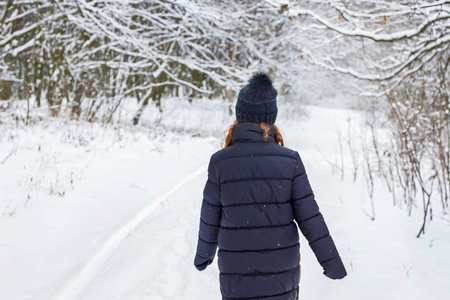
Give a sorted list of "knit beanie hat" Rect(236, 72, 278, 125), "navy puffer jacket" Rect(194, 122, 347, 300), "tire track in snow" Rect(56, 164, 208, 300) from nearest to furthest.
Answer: "navy puffer jacket" Rect(194, 122, 347, 300) < "knit beanie hat" Rect(236, 72, 278, 125) < "tire track in snow" Rect(56, 164, 208, 300)

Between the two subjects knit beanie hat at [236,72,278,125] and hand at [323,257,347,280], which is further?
knit beanie hat at [236,72,278,125]

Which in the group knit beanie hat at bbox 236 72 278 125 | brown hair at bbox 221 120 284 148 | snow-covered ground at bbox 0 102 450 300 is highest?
knit beanie hat at bbox 236 72 278 125

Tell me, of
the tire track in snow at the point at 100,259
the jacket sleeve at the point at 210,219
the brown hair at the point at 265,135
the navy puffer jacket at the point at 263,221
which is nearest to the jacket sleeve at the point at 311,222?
the navy puffer jacket at the point at 263,221

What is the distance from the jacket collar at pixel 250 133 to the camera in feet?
7.14

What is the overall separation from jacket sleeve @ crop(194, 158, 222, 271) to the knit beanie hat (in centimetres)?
36

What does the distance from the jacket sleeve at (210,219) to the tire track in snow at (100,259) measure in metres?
1.68

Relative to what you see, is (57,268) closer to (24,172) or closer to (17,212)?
(17,212)

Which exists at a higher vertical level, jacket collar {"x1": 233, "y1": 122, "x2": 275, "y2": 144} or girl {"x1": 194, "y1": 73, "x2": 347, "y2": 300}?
jacket collar {"x1": 233, "y1": 122, "x2": 275, "y2": 144}

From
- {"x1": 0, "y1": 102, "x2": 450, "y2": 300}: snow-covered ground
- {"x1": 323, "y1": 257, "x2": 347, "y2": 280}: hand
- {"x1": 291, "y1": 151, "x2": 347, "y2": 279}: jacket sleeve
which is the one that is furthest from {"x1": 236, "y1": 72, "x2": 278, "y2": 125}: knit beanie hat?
{"x1": 0, "y1": 102, "x2": 450, "y2": 300}: snow-covered ground

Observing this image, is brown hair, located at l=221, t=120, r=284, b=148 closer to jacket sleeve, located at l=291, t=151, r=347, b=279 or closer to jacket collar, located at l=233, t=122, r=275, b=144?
jacket collar, located at l=233, t=122, r=275, b=144

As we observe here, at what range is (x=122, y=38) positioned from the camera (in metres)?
7.47

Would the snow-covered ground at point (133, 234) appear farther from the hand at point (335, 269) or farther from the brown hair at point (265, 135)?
the brown hair at point (265, 135)

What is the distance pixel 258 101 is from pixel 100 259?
2.81m

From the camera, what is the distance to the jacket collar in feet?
7.14
